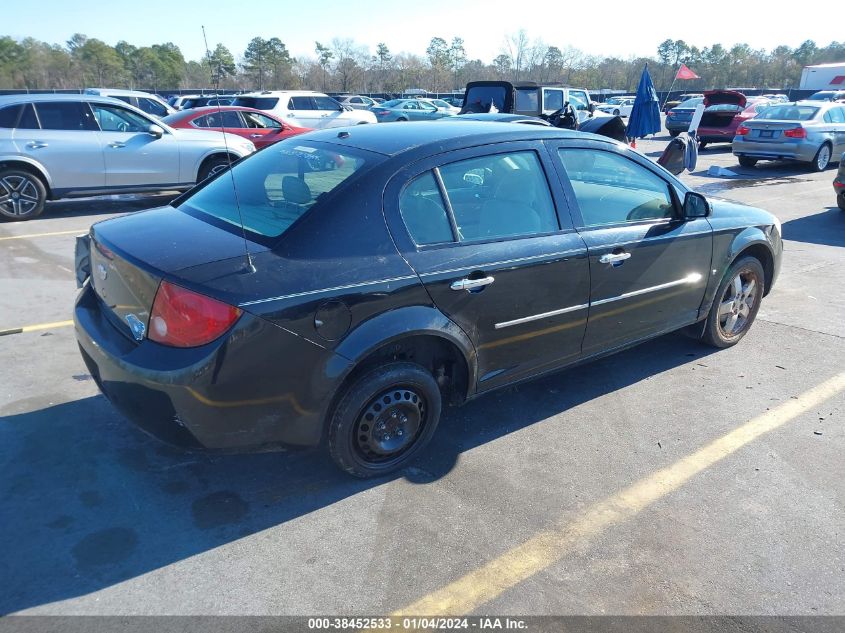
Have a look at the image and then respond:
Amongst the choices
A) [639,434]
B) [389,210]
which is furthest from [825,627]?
[389,210]

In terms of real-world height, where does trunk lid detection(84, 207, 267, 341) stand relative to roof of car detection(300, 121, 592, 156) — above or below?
below

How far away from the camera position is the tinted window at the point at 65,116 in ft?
30.2

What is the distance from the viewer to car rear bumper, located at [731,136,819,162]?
14656mm

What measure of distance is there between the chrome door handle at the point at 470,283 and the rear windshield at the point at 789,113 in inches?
591

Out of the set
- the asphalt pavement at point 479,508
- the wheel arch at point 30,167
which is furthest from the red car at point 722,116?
the wheel arch at point 30,167

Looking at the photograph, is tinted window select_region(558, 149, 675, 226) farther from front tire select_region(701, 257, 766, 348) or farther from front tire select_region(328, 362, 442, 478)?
front tire select_region(328, 362, 442, 478)

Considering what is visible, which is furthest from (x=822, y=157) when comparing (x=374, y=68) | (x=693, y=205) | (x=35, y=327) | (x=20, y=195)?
(x=374, y=68)

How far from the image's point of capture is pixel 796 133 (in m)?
14.7

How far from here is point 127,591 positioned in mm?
2537

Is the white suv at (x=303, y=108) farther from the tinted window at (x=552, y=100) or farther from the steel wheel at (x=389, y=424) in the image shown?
the steel wheel at (x=389, y=424)

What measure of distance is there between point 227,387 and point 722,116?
2005 centimetres

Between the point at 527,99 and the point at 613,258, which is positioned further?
the point at 527,99

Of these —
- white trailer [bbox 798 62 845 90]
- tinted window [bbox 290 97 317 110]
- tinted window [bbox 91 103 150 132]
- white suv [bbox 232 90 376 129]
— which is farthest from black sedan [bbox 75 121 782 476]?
white trailer [bbox 798 62 845 90]

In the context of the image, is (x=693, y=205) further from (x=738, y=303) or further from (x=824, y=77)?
(x=824, y=77)
